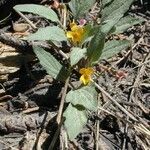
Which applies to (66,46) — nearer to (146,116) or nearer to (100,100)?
(100,100)

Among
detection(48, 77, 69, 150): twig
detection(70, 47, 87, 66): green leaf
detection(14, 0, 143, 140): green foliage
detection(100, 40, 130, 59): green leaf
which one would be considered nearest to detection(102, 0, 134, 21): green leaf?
detection(14, 0, 143, 140): green foliage

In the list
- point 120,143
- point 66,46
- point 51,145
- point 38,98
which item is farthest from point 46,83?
point 120,143

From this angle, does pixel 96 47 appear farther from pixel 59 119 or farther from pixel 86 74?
pixel 59 119

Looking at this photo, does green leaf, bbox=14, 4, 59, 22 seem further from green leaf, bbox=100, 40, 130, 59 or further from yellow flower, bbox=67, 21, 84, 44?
green leaf, bbox=100, 40, 130, 59

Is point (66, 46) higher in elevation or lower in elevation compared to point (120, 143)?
higher

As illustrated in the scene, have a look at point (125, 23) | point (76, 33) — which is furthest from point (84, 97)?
point (125, 23)
